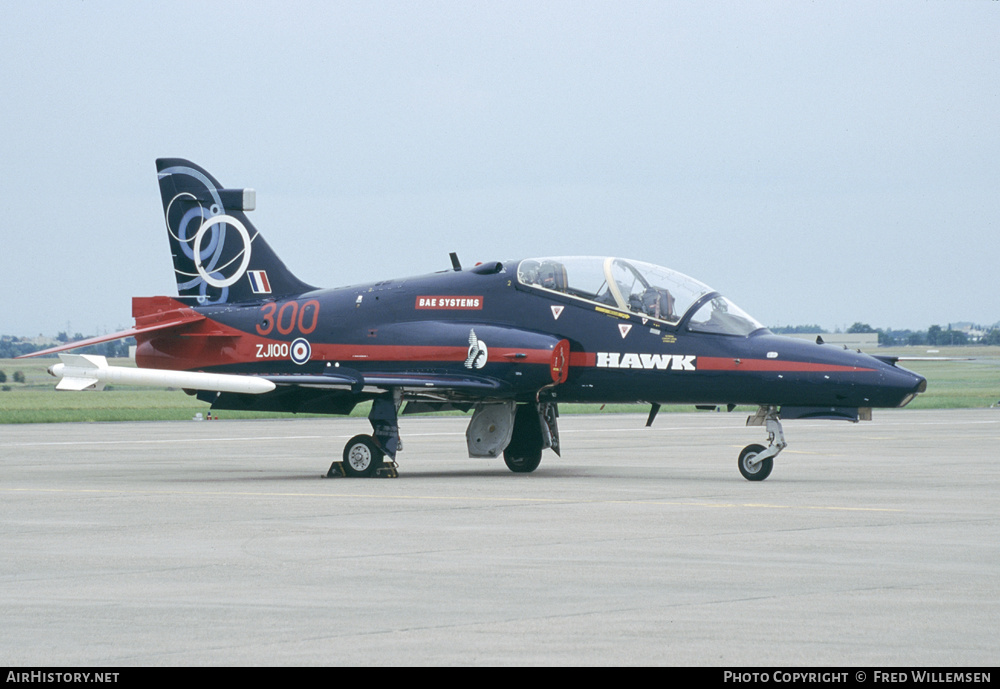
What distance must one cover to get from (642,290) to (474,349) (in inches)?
106

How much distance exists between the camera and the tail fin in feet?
76.7

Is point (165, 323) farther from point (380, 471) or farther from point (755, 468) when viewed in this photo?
point (755, 468)

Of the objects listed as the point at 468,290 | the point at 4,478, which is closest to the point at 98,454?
the point at 4,478

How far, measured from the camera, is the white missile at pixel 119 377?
1811 centimetres

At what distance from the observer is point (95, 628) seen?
8.06 m

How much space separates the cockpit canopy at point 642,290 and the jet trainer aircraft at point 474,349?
0.9 inches

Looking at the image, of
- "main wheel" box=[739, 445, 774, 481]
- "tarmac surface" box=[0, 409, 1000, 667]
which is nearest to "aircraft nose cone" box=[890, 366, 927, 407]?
"tarmac surface" box=[0, 409, 1000, 667]

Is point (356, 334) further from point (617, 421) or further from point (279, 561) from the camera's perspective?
point (617, 421)

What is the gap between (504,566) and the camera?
10.6 meters

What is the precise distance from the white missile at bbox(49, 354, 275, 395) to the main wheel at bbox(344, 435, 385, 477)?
6.31ft

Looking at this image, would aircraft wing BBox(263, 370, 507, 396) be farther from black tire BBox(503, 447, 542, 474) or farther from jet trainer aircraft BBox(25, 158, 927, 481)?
black tire BBox(503, 447, 542, 474)
